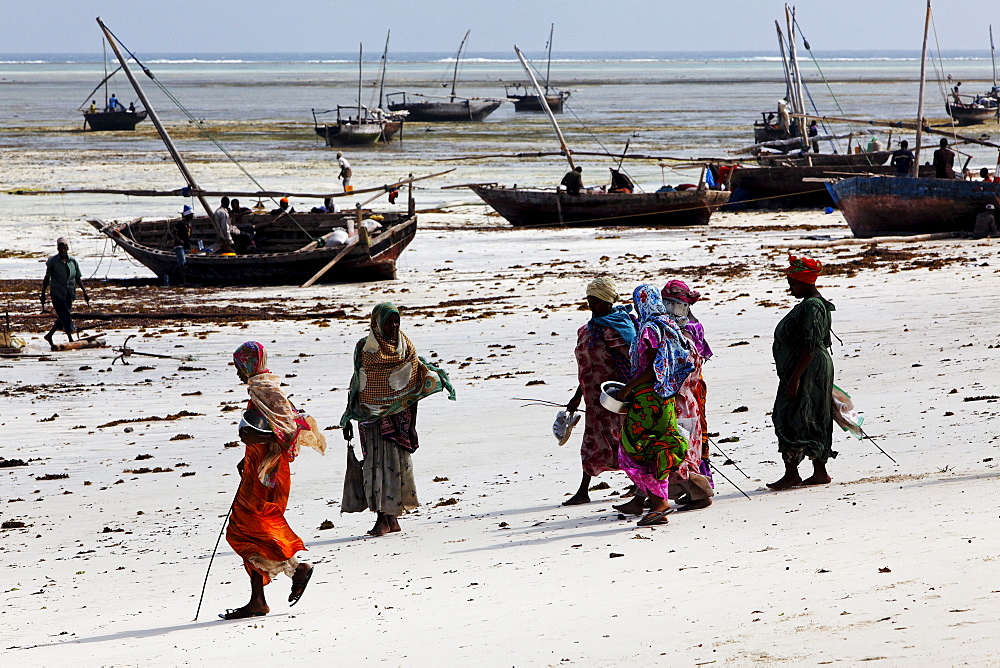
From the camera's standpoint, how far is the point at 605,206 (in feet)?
81.9

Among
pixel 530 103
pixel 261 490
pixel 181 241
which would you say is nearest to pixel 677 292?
pixel 261 490

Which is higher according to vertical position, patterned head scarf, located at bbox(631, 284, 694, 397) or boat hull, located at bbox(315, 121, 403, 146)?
boat hull, located at bbox(315, 121, 403, 146)

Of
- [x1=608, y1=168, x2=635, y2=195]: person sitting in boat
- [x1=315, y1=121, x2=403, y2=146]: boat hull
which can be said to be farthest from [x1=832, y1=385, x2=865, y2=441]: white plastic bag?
[x1=315, y1=121, x2=403, y2=146]: boat hull

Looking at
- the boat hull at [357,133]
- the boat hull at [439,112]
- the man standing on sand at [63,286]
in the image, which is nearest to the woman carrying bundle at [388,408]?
the man standing on sand at [63,286]

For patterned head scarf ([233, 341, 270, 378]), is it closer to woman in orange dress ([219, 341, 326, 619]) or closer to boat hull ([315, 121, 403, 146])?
woman in orange dress ([219, 341, 326, 619])

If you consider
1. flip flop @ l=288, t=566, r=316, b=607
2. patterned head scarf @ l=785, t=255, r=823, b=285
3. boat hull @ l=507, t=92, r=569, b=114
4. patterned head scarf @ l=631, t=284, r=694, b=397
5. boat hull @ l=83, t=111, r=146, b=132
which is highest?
boat hull @ l=507, t=92, r=569, b=114

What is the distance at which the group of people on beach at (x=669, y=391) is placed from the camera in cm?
586

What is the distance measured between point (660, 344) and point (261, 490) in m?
1.96

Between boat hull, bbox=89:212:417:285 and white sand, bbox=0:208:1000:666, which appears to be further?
boat hull, bbox=89:212:417:285

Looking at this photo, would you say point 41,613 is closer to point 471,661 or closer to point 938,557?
point 471,661

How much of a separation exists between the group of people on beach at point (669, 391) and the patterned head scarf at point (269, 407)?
5.40 ft

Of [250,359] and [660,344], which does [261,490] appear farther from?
[660,344]

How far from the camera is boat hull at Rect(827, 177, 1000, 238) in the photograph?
19375 mm

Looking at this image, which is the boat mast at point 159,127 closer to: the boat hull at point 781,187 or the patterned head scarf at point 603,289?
the boat hull at point 781,187
